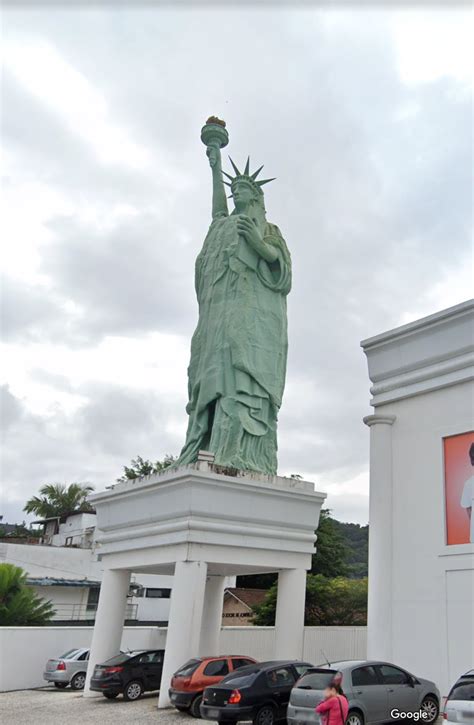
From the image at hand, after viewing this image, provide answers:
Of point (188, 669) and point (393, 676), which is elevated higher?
point (393, 676)

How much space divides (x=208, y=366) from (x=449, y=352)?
37.6ft

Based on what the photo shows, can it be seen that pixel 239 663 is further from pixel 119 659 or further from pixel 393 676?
pixel 393 676

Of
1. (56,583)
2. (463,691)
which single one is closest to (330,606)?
(56,583)

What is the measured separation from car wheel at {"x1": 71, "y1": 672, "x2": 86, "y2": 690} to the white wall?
150cm

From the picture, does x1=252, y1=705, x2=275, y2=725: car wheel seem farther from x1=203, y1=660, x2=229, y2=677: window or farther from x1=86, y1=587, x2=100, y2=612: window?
x1=86, y1=587, x2=100, y2=612: window

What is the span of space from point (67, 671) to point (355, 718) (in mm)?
12980

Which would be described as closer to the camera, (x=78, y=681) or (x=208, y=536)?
(x=208, y=536)

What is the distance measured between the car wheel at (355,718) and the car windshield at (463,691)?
194 centimetres

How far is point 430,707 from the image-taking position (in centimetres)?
1213

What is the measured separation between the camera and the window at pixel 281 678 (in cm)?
1379

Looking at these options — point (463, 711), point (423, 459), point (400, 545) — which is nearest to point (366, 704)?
point (463, 711)

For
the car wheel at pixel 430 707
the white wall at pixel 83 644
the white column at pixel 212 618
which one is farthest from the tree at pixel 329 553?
the car wheel at pixel 430 707

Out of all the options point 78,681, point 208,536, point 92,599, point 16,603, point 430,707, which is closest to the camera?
point 430,707

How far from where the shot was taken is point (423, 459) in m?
13.8
